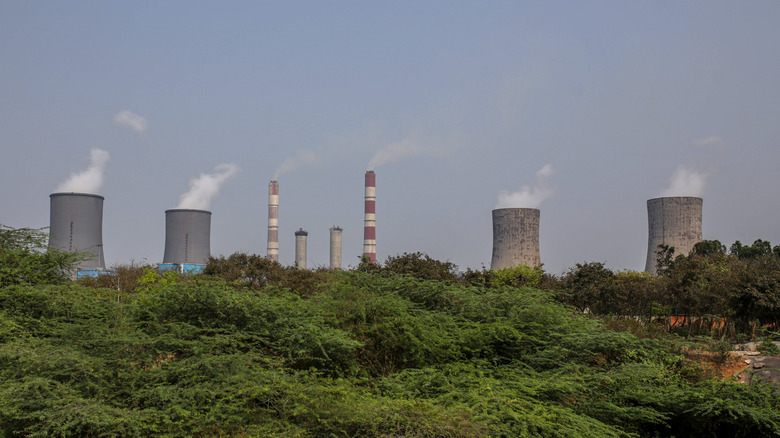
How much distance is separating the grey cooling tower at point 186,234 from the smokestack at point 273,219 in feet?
72.9

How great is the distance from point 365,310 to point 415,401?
2.37 meters

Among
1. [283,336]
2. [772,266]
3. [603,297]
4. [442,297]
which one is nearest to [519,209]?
[603,297]

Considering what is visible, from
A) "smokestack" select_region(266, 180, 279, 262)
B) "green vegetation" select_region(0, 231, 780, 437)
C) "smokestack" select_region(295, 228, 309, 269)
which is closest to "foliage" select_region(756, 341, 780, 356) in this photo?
"green vegetation" select_region(0, 231, 780, 437)

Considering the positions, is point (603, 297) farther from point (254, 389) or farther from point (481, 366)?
point (254, 389)

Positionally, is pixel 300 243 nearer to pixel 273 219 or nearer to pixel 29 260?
pixel 273 219

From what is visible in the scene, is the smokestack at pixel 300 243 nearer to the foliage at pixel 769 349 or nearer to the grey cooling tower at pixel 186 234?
the grey cooling tower at pixel 186 234

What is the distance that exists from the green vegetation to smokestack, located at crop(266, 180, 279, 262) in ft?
220

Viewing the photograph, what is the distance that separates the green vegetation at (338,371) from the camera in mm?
6547

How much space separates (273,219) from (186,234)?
24675 mm

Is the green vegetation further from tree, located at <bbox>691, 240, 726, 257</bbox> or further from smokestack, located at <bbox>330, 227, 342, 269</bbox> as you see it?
smokestack, located at <bbox>330, 227, 342, 269</bbox>

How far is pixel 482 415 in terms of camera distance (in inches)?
250

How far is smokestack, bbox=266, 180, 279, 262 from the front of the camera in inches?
3029

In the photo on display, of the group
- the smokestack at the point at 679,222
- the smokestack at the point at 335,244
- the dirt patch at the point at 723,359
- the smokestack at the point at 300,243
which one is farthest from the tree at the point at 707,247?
the smokestack at the point at 300,243

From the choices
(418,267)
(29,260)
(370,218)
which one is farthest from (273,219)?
(29,260)
